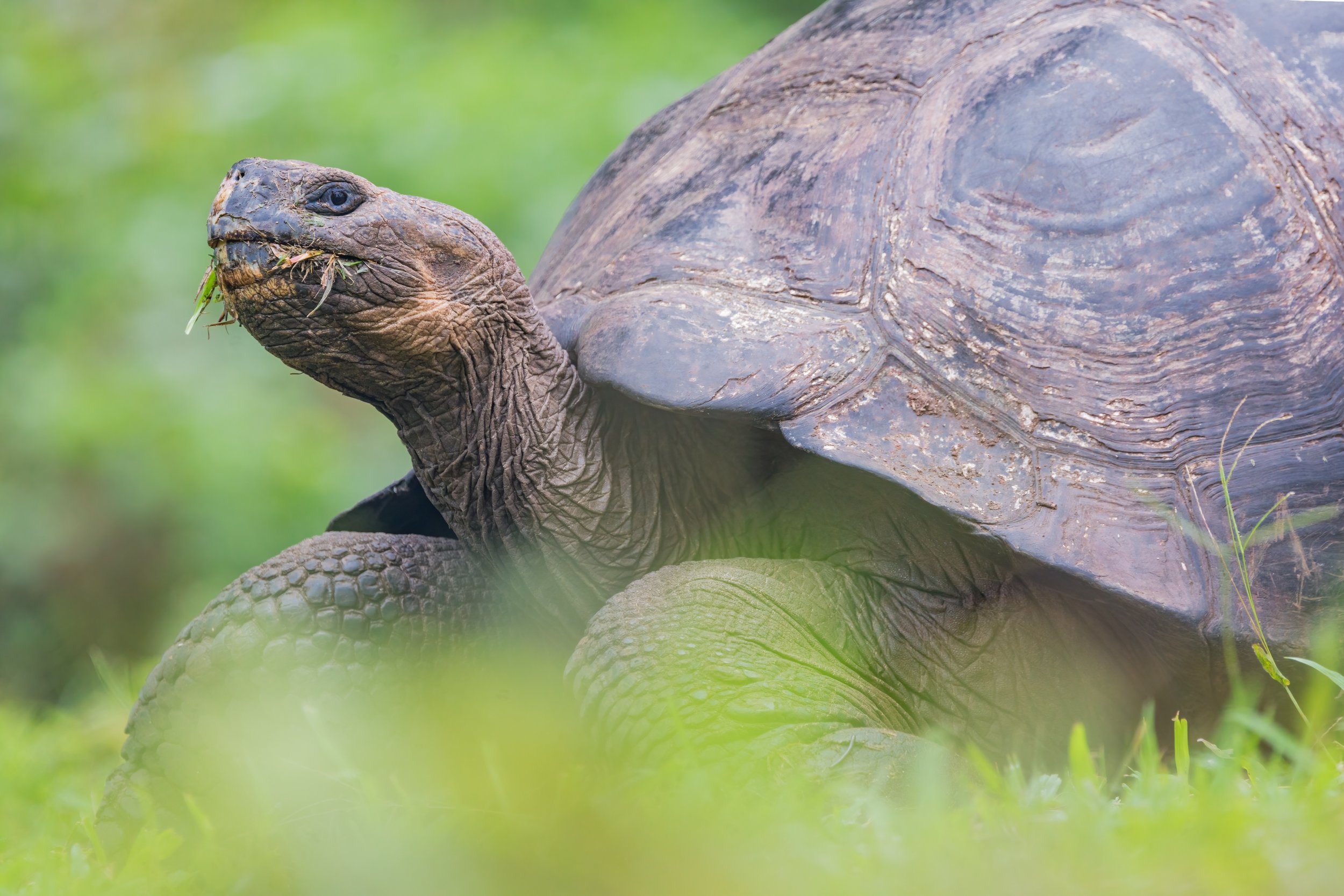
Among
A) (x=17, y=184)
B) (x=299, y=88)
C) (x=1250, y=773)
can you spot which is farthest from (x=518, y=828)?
(x=299, y=88)

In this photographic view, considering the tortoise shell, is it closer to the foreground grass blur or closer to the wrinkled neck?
the wrinkled neck

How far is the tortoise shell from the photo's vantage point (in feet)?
7.47

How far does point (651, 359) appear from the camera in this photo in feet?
7.89

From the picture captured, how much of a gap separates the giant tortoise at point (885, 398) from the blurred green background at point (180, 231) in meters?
3.12

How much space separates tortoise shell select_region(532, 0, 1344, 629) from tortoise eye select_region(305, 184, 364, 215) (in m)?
0.56

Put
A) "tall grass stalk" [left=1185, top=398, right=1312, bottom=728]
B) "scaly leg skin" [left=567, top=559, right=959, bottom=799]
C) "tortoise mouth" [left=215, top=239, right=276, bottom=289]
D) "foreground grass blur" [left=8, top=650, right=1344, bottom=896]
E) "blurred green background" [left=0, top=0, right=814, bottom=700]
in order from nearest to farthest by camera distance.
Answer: "foreground grass blur" [left=8, top=650, right=1344, bottom=896]
"scaly leg skin" [left=567, top=559, right=959, bottom=799]
"tall grass stalk" [left=1185, top=398, right=1312, bottom=728]
"tortoise mouth" [left=215, top=239, right=276, bottom=289]
"blurred green background" [left=0, top=0, right=814, bottom=700]

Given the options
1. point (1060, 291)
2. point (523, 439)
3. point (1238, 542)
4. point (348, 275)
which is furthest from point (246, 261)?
point (1238, 542)

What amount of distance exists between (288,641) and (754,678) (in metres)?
1.08

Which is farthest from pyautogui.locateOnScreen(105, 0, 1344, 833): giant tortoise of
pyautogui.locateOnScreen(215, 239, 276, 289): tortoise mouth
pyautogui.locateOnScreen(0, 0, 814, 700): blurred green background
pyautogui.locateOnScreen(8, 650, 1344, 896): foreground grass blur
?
pyautogui.locateOnScreen(0, 0, 814, 700): blurred green background

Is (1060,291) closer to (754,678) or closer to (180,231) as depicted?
(754,678)

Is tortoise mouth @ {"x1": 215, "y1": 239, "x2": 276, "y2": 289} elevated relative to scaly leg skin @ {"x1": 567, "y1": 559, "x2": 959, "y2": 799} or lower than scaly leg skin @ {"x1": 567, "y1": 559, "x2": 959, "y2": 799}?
elevated

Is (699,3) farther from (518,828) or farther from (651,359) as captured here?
(518,828)

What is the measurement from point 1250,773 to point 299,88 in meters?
7.95

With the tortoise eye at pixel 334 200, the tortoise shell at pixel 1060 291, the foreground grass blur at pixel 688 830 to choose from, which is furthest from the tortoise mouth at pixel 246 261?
the foreground grass blur at pixel 688 830
